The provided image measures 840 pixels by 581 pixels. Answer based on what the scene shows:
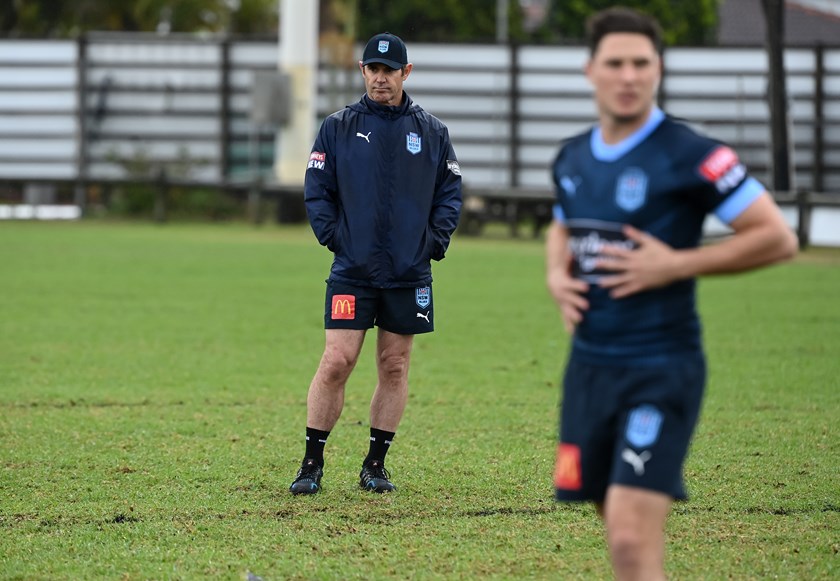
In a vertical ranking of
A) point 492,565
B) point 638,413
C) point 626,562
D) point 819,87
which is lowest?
point 492,565

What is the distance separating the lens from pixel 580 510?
6836 millimetres

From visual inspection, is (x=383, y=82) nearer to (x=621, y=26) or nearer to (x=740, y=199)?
(x=621, y=26)

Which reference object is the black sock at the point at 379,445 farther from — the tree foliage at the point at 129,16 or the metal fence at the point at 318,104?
the tree foliage at the point at 129,16

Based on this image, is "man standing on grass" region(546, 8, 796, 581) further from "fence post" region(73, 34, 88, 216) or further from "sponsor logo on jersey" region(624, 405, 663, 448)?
"fence post" region(73, 34, 88, 216)

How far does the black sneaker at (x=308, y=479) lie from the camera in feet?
23.3

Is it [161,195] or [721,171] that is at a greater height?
[161,195]

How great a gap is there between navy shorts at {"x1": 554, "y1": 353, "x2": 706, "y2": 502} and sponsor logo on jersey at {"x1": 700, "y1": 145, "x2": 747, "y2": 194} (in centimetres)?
54

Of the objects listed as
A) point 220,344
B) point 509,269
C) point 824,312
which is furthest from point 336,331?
point 509,269

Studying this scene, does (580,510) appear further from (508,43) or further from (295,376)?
(508,43)

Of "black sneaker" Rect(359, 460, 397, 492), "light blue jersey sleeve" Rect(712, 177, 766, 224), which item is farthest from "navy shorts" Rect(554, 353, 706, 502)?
"black sneaker" Rect(359, 460, 397, 492)

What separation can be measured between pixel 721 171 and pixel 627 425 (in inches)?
32.4

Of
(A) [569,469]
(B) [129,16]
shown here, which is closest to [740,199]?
(A) [569,469]

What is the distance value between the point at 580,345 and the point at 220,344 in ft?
29.6

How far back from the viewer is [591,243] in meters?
4.38
